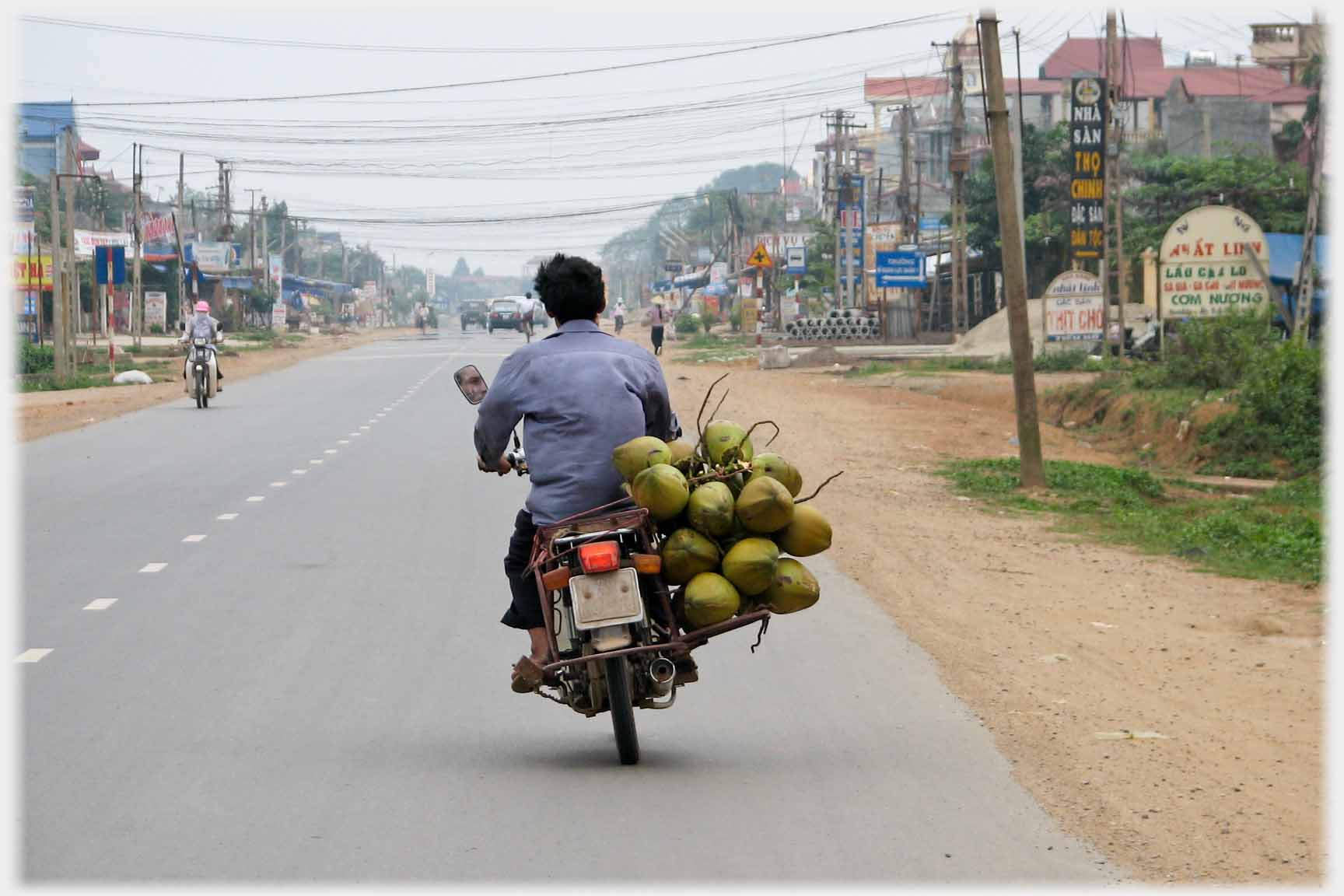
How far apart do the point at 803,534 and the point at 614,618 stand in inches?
30.3

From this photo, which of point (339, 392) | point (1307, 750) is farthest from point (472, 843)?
point (339, 392)

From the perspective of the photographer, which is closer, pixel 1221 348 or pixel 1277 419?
pixel 1277 419

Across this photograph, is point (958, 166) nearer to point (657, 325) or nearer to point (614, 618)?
point (657, 325)

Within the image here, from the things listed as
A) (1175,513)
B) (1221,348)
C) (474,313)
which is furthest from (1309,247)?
(474,313)

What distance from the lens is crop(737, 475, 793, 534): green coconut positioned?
5930mm

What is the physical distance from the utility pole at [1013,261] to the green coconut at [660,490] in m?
10.4

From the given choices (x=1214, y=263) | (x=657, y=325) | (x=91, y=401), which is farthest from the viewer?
(x=657, y=325)

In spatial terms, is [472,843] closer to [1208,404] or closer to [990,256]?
[1208,404]

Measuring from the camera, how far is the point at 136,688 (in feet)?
25.1

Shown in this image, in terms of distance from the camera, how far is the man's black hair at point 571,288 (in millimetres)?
6480

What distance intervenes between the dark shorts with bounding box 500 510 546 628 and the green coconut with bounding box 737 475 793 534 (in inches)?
33.7

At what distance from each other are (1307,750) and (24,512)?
35.9ft

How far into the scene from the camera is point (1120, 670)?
849 centimetres

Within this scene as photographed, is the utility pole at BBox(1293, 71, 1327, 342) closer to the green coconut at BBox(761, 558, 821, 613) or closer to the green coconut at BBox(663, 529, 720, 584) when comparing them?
the green coconut at BBox(761, 558, 821, 613)
